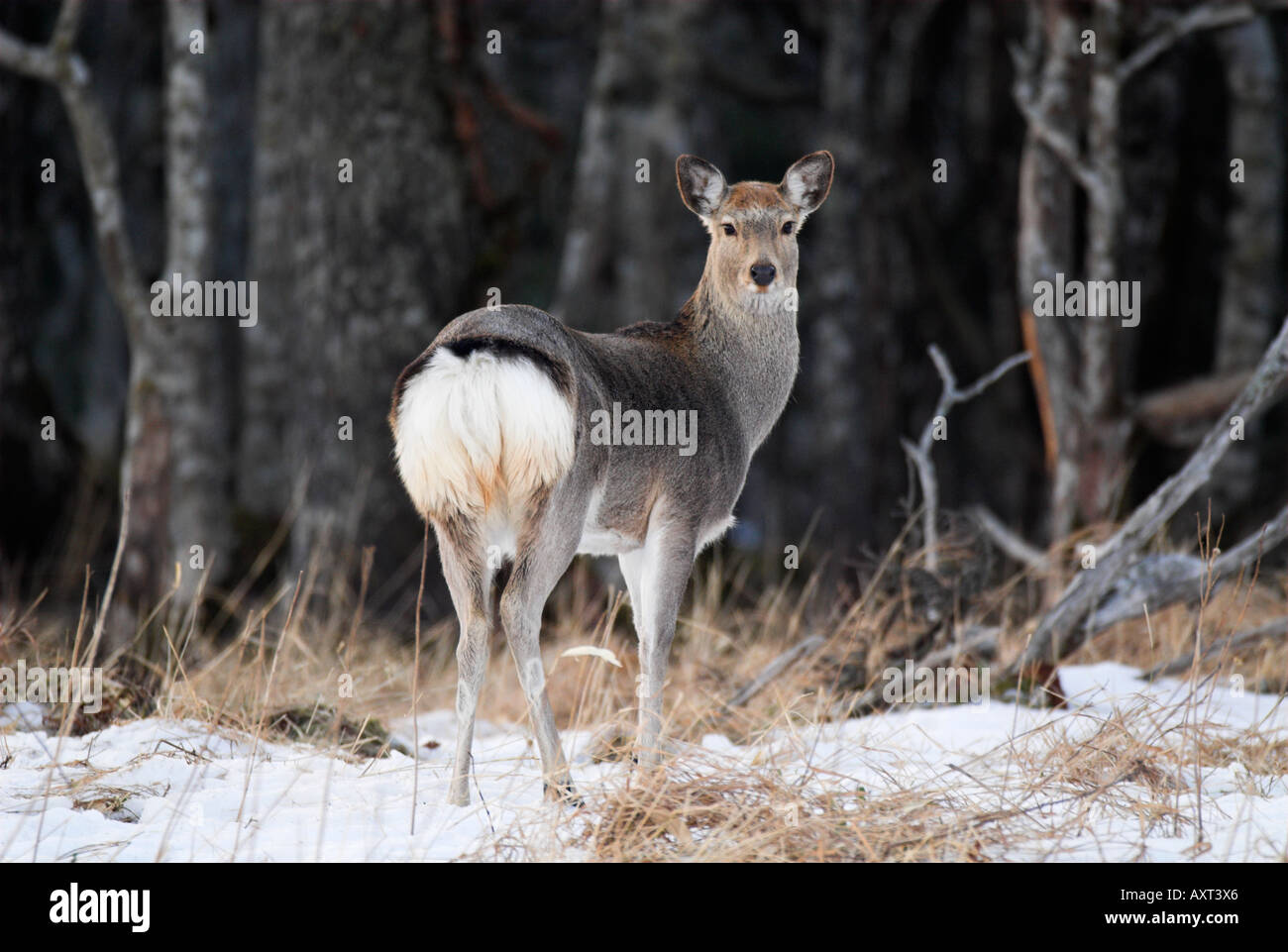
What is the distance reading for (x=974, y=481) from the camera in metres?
19.5

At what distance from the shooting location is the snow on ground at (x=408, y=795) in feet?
13.4

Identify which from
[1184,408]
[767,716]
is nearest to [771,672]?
[767,716]

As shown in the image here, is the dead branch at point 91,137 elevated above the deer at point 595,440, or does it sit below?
above

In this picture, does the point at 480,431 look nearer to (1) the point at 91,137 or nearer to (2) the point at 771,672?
(2) the point at 771,672

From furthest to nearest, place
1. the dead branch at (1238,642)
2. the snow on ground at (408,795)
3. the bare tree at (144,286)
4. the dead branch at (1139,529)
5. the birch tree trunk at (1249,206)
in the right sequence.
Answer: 1. the birch tree trunk at (1249,206)
2. the bare tree at (144,286)
3. the dead branch at (1238,642)
4. the dead branch at (1139,529)
5. the snow on ground at (408,795)

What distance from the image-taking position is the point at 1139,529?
6391 mm

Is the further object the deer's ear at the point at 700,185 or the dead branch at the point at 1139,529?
the dead branch at the point at 1139,529

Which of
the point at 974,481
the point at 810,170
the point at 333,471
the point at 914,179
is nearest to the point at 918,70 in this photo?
the point at 914,179

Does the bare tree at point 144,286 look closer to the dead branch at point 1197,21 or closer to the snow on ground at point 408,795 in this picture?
the snow on ground at point 408,795

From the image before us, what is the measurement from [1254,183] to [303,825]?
10.4 metres

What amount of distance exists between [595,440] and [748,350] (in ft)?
4.53

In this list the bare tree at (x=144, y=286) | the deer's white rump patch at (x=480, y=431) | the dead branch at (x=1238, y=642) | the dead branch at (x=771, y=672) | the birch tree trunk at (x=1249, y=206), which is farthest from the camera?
the birch tree trunk at (x=1249, y=206)

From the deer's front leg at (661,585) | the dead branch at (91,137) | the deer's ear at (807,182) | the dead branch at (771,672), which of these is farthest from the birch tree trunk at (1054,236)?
the dead branch at (91,137)

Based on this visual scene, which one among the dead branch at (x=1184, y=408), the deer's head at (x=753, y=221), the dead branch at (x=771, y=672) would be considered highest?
the deer's head at (x=753, y=221)
